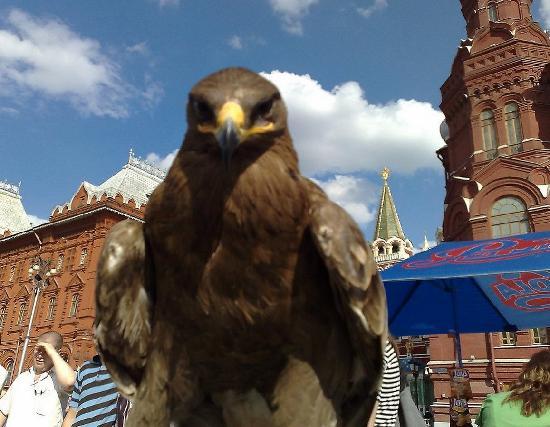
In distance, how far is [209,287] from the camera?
6.00ft

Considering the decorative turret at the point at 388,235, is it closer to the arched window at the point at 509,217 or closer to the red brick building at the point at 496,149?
the red brick building at the point at 496,149

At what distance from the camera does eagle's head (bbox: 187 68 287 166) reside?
1.78 metres

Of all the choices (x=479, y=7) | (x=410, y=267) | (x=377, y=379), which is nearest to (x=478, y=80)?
(x=479, y=7)

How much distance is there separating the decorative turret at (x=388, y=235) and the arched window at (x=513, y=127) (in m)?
36.6

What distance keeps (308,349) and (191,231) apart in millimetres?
639

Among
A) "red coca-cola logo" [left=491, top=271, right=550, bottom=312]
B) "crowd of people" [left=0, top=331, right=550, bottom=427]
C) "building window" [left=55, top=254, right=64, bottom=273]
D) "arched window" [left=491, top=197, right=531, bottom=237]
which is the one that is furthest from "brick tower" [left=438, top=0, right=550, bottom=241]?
"building window" [left=55, top=254, right=64, bottom=273]

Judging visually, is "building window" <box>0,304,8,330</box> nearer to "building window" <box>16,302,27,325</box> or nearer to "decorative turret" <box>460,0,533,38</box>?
"building window" <box>16,302,27,325</box>

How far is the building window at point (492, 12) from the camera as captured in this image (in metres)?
26.0

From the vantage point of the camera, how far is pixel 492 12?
1035 inches

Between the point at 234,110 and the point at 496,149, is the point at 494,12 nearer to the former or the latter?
the point at 496,149

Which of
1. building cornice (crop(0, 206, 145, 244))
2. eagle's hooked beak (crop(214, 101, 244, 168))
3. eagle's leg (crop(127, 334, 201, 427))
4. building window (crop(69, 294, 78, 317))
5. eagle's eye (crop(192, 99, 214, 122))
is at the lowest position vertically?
eagle's leg (crop(127, 334, 201, 427))

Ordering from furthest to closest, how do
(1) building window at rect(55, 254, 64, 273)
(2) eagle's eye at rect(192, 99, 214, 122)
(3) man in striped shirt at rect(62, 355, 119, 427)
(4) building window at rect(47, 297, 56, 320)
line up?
(1) building window at rect(55, 254, 64, 273) < (4) building window at rect(47, 297, 56, 320) < (3) man in striped shirt at rect(62, 355, 119, 427) < (2) eagle's eye at rect(192, 99, 214, 122)

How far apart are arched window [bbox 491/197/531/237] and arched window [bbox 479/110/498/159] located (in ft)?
8.29

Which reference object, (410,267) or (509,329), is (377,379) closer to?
(410,267)
